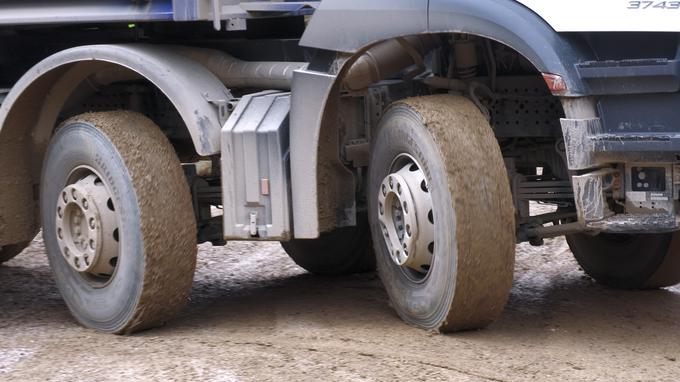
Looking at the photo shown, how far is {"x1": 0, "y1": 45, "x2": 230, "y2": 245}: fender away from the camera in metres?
7.02

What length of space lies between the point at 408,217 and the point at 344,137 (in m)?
0.76

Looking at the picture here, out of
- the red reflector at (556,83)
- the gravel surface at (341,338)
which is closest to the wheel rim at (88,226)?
the gravel surface at (341,338)

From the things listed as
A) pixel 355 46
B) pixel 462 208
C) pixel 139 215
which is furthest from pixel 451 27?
pixel 139 215

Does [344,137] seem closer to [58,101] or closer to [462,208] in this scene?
[462,208]

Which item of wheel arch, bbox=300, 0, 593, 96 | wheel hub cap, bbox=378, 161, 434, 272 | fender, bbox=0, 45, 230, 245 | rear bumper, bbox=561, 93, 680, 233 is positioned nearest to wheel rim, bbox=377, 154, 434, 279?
wheel hub cap, bbox=378, 161, 434, 272

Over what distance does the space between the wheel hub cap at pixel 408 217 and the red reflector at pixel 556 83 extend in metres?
0.76

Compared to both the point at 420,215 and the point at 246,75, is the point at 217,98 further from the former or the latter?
the point at 420,215

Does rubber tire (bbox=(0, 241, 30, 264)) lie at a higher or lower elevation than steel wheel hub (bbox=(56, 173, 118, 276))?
lower

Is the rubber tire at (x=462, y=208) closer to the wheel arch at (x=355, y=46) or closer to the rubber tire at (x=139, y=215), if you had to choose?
the wheel arch at (x=355, y=46)

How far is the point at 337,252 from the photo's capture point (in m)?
8.75

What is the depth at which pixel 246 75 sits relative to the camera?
287 inches

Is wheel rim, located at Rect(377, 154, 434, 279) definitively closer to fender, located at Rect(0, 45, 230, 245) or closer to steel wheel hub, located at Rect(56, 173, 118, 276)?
fender, located at Rect(0, 45, 230, 245)

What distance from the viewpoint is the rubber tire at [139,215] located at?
708cm

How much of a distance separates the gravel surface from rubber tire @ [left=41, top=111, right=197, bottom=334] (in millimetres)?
142
